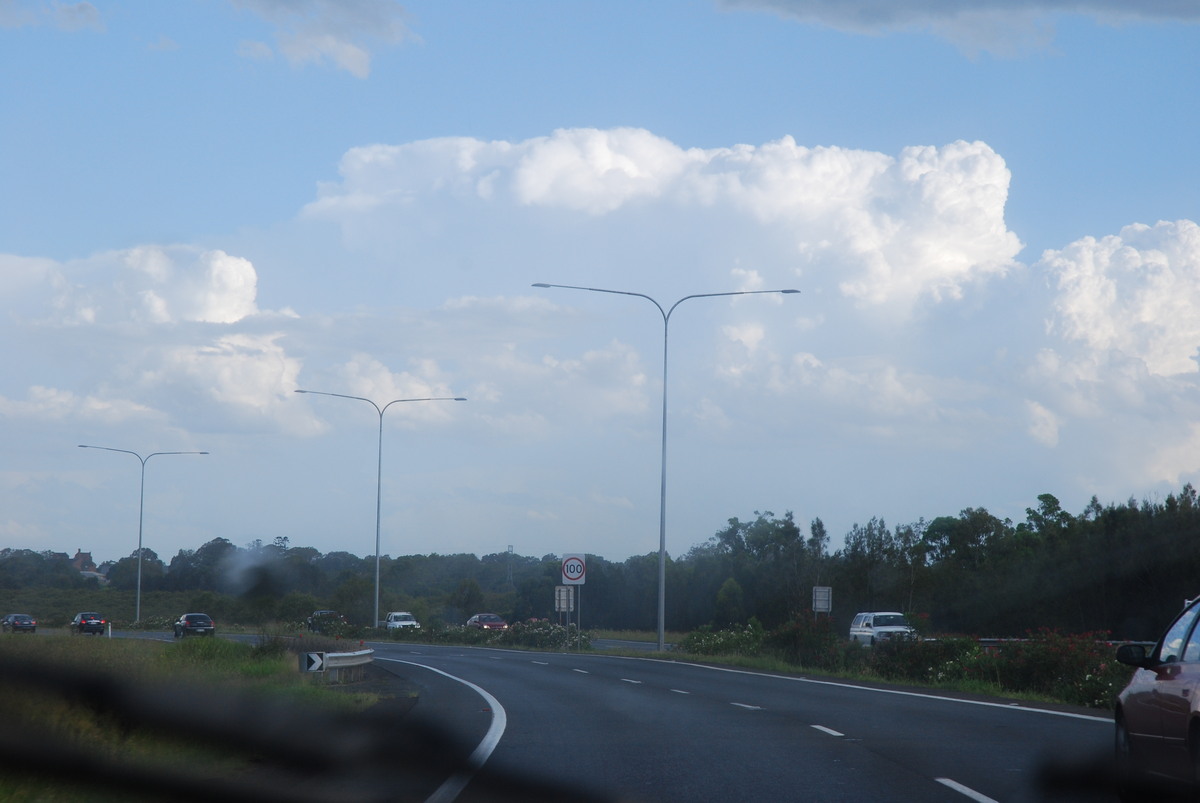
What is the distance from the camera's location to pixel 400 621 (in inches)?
2702

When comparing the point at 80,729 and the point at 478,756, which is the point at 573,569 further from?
the point at 80,729

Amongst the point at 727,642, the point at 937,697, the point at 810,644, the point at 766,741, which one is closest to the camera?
the point at 766,741

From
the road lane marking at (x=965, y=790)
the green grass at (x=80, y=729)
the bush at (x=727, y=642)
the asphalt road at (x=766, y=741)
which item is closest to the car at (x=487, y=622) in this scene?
the bush at (x=727, y=642)

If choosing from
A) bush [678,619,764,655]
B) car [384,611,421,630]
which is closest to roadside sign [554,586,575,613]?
bush [678,619,764,655]

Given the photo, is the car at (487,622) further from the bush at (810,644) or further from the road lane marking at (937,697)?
the road lane marking at (937,697)

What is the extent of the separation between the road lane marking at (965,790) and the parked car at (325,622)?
3482cm

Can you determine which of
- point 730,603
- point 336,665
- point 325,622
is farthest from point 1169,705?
point 730,603

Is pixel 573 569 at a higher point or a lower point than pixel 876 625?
higher

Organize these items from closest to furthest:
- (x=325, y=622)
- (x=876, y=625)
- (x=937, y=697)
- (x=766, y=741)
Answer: (x=766, y=741)
(x=937, y=697)
(x=876, y=625)
(x=325, y=622)

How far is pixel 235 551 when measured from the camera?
51.6 ft

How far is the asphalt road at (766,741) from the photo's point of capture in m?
10.5

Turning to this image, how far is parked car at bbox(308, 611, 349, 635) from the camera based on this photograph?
45094 millimetres

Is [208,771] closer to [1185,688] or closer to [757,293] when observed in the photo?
[1185,688]

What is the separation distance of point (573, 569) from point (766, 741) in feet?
103
